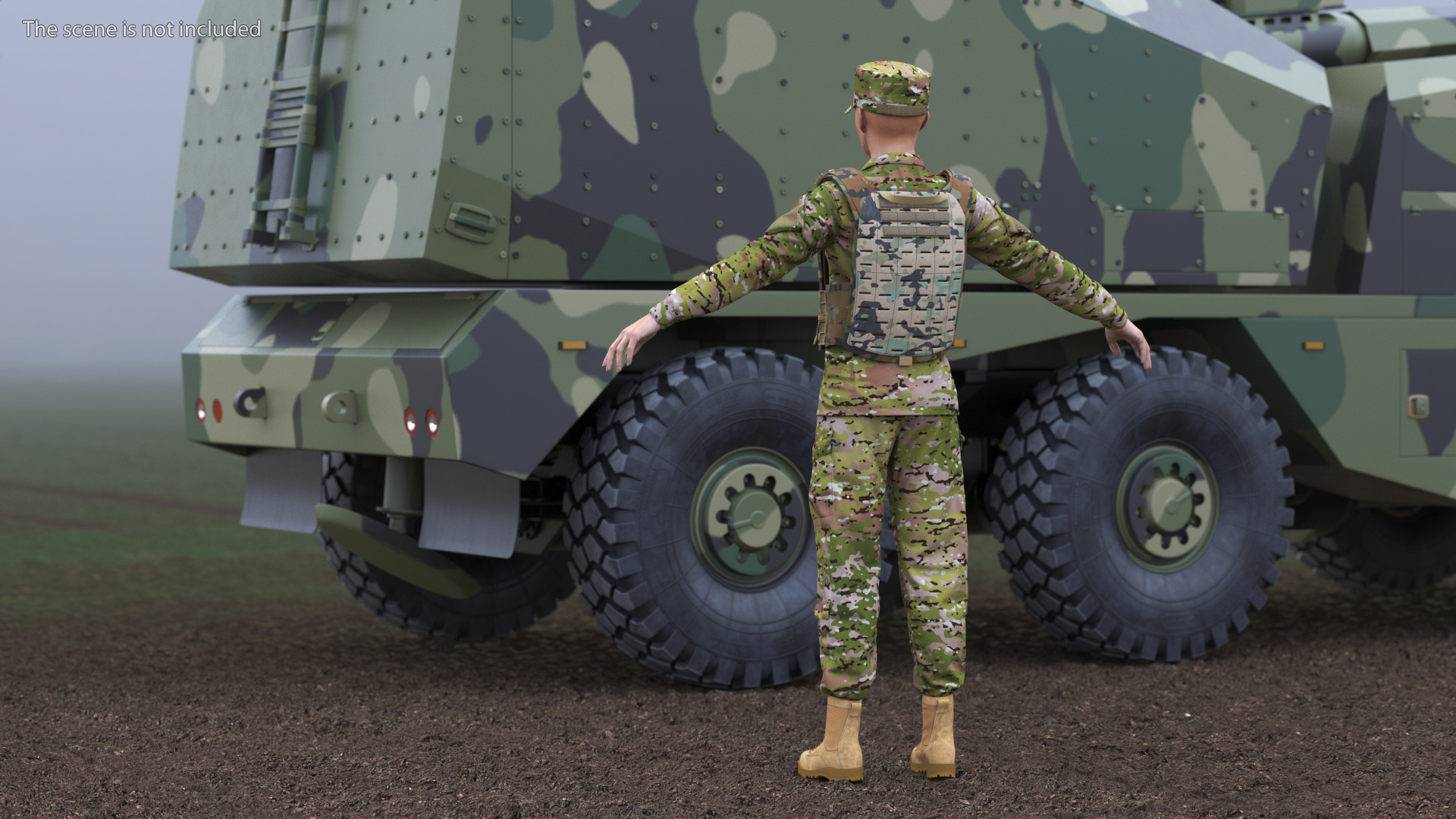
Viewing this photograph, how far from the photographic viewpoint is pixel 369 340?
206 inches

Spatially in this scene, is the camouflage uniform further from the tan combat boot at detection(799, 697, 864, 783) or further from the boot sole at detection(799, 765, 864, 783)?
the boot sole at detection(799, 765, 864, 783)

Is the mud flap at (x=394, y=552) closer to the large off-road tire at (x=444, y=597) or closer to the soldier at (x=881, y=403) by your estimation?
the large off-road tire at (x=444, y=597)

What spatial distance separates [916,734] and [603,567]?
109 cm

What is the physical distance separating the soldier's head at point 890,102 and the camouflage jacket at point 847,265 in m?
0.05

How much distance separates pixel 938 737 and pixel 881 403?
82cm

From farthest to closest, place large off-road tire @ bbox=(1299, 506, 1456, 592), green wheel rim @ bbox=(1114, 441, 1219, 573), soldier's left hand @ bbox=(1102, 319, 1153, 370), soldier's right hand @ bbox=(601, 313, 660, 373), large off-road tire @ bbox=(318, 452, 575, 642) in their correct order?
large off-road tire @ bbox=(1299, 506, 1456, 592)
large off-road tire @ bbox=(318, 452, 575, 642)
green wheel rim @ bbox=(1114, 441, 1219, 573)
soldier's left hand @ bbox=(1102, 319, 1153, 370)
soldier's right hand @ bbox=(601, 313, 660, 373)

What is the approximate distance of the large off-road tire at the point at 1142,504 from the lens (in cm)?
558

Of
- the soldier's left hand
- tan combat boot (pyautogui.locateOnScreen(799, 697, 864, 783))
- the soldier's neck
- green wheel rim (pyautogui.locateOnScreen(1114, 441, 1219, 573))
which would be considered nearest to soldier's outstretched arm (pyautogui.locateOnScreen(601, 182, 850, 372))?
the soldier's neck

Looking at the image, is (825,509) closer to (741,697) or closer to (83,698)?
(741,697)

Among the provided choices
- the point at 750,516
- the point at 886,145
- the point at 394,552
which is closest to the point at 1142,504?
the point at 750,516

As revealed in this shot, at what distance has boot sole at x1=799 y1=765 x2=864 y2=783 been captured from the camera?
4.00 m

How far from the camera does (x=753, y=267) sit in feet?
12.7

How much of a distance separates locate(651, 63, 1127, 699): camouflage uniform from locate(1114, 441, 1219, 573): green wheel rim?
1.81 metres

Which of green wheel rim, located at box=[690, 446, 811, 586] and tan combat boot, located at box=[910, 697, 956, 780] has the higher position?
green wheel rim, located at box=[690, 446, 811, 586]
